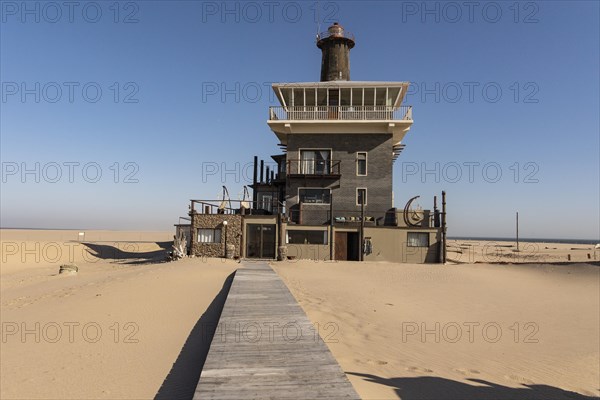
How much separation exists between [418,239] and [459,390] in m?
22.6

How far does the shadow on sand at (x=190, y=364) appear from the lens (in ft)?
19.1

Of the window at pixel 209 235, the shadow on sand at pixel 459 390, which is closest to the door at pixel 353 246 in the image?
the window at pixel 209 235

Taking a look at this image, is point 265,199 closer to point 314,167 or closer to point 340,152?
point 314,167

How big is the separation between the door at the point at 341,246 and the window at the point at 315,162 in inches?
231

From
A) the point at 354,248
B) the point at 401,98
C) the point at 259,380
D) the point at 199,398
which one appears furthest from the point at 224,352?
the point at 401,98

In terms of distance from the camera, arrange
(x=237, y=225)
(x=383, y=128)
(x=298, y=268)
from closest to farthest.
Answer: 1. (x=298, y=268)
2. (x=237, y=225)
3. (x=383, y=128)

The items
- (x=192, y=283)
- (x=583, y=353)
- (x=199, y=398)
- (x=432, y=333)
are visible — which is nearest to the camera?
(x=199, y=398)

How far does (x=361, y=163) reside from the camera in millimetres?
30891

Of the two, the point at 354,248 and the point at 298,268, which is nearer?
the point at 298,268

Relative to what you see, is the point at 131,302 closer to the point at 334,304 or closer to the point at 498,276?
the point at 334,304

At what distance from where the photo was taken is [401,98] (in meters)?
32.4

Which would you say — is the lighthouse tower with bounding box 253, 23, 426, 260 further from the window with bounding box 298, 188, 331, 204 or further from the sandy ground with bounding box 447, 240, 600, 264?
the sandy ground with bounding box 447, 240, 600, 264

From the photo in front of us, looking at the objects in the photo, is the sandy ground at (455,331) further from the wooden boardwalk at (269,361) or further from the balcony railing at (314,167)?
the balcony railing at (314,167)

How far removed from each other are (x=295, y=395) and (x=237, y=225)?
2271 cm
